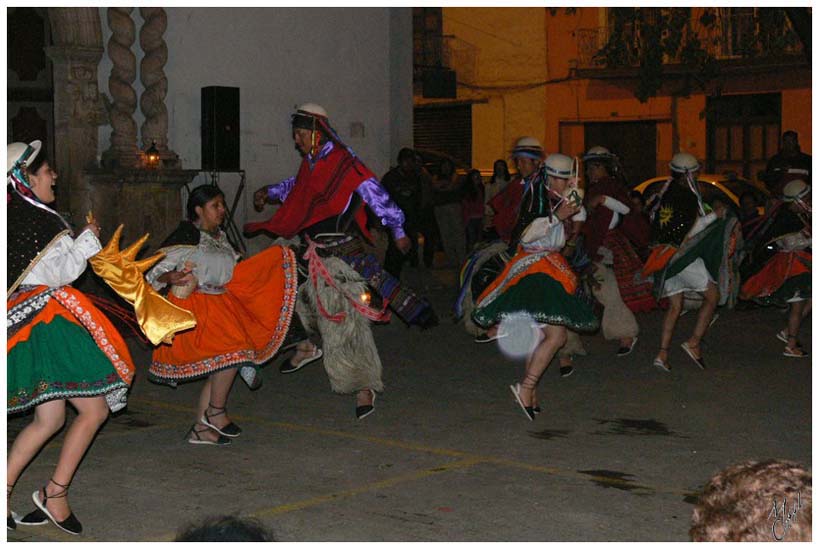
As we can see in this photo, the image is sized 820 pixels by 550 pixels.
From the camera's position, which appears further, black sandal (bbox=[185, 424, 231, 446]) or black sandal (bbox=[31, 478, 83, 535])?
black sandal (bbox=[185, 424, 231, 446])

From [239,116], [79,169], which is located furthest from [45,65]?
[239,116]

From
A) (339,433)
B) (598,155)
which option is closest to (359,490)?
(339,433)

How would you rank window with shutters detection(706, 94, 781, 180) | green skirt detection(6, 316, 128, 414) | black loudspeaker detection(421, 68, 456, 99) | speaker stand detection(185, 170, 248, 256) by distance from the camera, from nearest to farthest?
green skirt detection(6, 316, 128, 414) < speaker stand detection(185, 170, 248, 256) < black loudspeaker detection(421, 68, 456, 99) < window with shutters detection(706, 94, 781, 180)

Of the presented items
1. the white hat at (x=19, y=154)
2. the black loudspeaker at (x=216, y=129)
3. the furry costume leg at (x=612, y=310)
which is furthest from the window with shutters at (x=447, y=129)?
the white hat at (x=19, y=154)

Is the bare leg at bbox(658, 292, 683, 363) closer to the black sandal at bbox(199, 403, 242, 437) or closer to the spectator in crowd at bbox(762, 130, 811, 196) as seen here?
the black sandal at bbox(199, 403, 242, 437)

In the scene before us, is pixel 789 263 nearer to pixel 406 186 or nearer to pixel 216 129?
pixel 406 186

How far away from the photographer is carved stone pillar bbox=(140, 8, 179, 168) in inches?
628

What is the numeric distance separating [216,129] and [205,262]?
945 centimetres

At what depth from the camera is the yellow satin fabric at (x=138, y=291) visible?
6051mm

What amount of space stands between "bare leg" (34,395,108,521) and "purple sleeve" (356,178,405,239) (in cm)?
294

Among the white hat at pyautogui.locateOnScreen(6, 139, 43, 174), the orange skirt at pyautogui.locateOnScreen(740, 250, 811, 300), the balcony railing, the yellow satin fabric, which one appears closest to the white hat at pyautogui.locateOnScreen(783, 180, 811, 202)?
the orange skirt at pyautogui.locateOnScreen(740, 250, 811, 300)

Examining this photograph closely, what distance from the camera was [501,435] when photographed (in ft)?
25.4

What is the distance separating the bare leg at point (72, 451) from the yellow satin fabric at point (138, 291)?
605 millimetres

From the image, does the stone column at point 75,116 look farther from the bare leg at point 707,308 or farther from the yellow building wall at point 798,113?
the yellow building wall at point 798,113
